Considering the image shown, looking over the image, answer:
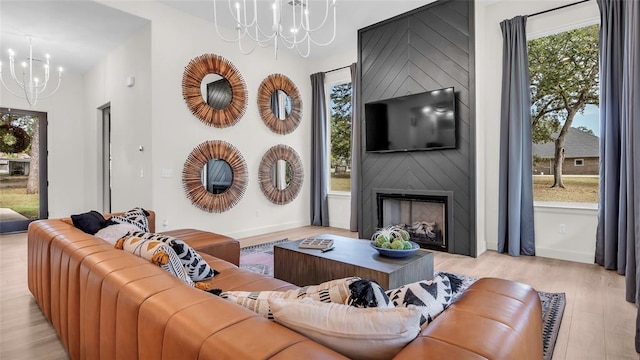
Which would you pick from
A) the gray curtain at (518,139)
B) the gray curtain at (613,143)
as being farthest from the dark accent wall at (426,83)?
the gray curtain at (613,143)

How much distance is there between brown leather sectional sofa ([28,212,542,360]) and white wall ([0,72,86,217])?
19.4 ft

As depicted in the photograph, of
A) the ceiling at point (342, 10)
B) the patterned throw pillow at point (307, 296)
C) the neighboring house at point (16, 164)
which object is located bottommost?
the patterned throw pillow at point (307, 296)

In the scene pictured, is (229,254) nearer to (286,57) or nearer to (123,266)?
(123,266)

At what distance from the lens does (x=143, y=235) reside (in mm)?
1747

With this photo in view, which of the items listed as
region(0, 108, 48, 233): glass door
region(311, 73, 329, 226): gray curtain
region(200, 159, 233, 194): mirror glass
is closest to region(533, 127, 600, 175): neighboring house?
region(311, 73, 329, 226): gray curtain

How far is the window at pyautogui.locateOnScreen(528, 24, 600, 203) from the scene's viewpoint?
3777 mm

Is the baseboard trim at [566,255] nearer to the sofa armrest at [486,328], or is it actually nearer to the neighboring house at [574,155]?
the neighboring house at [574,155]

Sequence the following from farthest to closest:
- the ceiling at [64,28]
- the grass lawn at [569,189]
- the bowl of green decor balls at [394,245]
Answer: the ceiling at [64,28] < the grass lawn at [569,189] < the bowl of green decor balls at [394,245]

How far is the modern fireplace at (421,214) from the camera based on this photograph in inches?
167

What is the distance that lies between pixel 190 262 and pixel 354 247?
1.39 m

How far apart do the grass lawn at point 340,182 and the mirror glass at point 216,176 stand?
2.05 meters

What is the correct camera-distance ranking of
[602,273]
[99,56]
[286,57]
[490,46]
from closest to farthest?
[602,273], [490,46], [99,56], [286,57]

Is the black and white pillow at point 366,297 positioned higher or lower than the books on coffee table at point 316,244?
higher

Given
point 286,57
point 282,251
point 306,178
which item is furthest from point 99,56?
point 282,251
